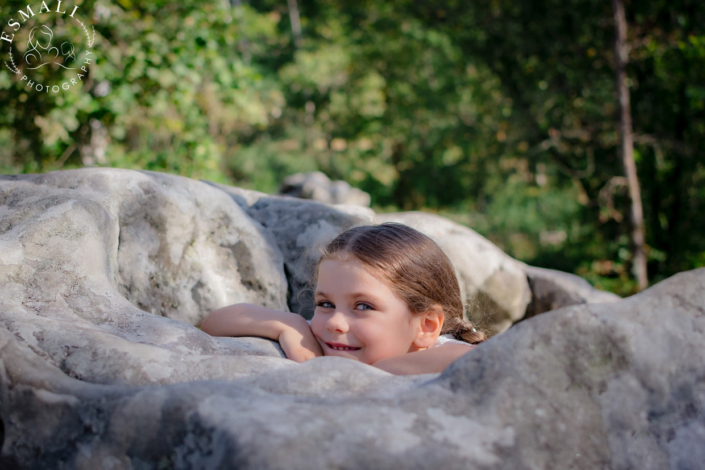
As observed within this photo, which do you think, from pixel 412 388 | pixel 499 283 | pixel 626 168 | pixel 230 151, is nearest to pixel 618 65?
pixel 626 168

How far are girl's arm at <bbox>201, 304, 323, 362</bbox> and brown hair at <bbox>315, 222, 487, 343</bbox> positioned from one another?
243 mm

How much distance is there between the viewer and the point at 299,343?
1749 mm

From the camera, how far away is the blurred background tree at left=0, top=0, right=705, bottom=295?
4891mm

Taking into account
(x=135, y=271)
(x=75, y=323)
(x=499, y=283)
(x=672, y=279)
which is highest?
(x=672, y=279)

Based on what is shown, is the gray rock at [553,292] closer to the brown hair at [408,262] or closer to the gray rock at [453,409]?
the brown hair at [408,262]

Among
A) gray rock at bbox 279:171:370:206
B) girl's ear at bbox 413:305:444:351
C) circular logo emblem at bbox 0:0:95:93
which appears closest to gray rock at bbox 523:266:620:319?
girl's ear at bbox 413:305:444:351

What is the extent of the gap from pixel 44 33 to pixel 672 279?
4.89 m

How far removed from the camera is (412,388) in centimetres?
120

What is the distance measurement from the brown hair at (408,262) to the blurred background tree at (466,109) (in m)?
3.50

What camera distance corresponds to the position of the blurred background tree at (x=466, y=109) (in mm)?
4891

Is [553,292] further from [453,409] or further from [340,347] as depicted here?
[453,409]

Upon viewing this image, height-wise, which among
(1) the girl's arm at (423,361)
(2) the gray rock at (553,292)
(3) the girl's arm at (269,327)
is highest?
(1) the girl's arm at (423,361)

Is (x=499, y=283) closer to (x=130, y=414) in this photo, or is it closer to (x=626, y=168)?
(x=130, y=414)

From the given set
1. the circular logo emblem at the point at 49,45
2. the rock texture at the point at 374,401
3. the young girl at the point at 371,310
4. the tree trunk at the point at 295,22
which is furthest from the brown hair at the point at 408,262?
the tree trunk at the point at 295,22
